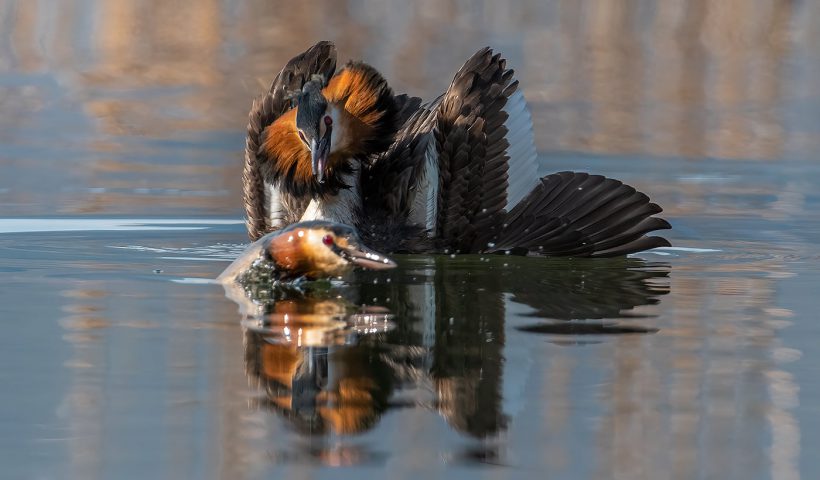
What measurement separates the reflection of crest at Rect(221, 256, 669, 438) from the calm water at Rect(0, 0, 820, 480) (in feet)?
0.07

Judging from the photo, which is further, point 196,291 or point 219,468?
point 196,291

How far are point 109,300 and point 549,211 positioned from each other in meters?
3.12

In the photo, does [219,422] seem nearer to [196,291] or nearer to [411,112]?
[196,291]

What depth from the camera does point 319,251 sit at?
8.45 meters

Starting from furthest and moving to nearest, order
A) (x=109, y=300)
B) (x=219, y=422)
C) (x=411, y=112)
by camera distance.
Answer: (x=411, y=112) → (x=109, y=300) → (x=219, y=422)

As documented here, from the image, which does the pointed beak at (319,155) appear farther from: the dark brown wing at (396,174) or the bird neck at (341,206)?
the dark brown wing at (396,174)

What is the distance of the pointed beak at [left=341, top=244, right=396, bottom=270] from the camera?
27.0ft

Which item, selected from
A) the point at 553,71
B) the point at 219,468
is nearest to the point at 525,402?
the point at 219,468

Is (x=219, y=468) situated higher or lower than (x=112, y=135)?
lower

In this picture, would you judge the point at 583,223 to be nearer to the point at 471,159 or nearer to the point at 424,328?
the point at 471,159

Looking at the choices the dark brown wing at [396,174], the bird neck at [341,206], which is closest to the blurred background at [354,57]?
the dark brown wing at [396,174]

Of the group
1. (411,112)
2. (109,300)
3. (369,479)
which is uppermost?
(411,112)

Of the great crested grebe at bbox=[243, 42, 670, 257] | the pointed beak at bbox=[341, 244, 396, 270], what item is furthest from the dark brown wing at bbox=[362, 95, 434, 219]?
the pointed beak at bbox=[341, 244, 396, 270]

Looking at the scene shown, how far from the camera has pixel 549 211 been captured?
10172 mm
